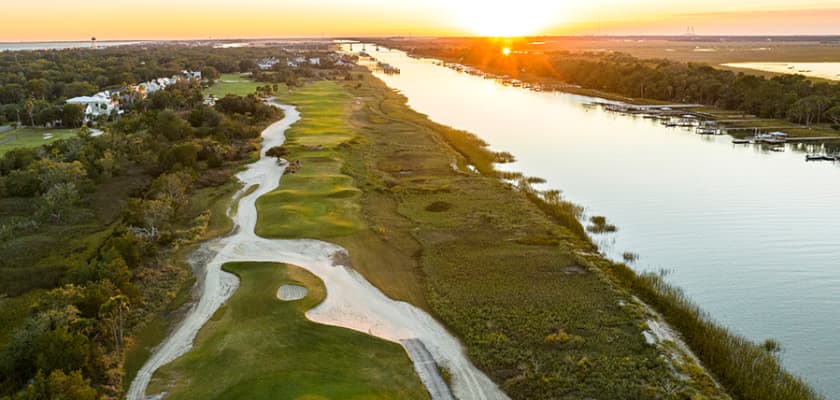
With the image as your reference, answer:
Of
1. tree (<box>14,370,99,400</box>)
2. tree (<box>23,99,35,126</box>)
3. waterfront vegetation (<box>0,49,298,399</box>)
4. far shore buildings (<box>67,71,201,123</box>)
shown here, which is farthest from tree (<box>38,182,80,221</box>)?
tree (<box>23,99,35,126</box>)

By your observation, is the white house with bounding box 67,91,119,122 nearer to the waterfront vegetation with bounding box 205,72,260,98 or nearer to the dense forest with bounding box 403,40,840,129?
the waterfront vegetation with bounding box 205,72,260,98

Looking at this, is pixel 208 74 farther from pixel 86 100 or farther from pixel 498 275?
pixel 498 275

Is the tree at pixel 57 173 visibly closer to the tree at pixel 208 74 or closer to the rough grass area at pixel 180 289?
the rough grass area at pixel 180 289

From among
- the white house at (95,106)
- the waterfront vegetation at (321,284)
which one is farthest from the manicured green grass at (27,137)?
the waterfront vegetation at (321,284)

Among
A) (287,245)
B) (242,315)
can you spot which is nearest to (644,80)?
(287,245)

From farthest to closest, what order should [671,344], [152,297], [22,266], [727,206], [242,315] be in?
[727,206] → [22,266] → [152,297] → [242,315] → [671,344]

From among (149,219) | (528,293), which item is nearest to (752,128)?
(528,293)

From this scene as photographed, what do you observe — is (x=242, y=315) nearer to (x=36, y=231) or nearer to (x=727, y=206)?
(x=36, y=231)
